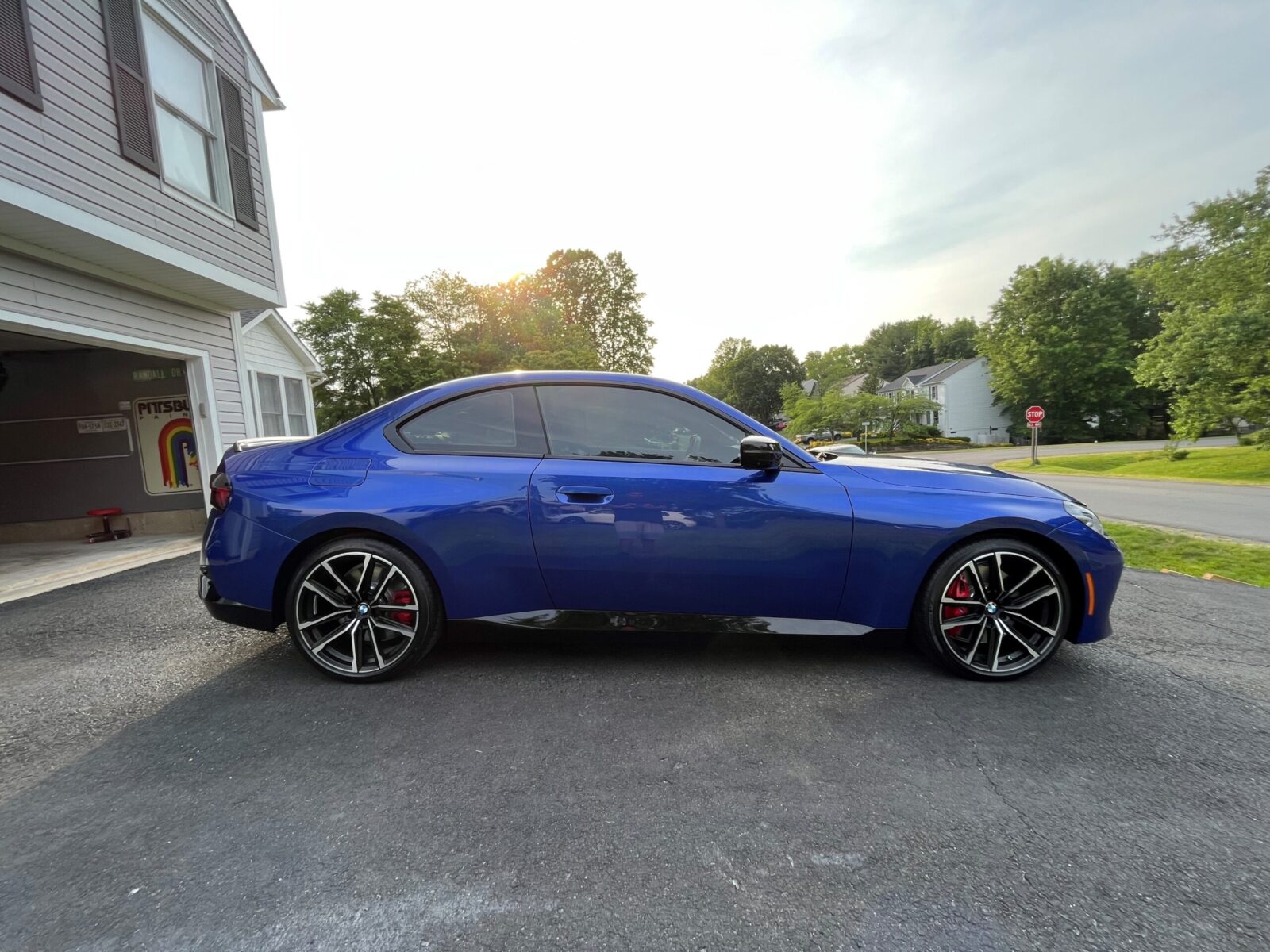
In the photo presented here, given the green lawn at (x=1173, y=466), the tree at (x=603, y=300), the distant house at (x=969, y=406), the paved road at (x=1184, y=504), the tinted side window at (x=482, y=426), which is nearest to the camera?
the tinted side window at (x=482, y=426)

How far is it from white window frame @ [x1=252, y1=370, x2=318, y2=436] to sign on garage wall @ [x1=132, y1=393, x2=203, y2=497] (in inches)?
32.2

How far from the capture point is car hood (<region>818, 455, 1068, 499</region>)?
8.88ft

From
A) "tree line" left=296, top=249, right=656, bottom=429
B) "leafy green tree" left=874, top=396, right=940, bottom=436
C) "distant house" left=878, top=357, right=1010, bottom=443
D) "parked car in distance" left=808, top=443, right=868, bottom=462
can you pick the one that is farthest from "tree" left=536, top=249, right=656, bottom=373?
"parked car in distance" left=808, top=443, right=868, bottom=462

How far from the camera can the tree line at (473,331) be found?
985 inches

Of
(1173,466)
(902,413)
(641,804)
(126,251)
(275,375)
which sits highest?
(126,251)

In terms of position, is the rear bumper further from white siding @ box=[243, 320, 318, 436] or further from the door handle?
white siding @ box=[243, 320, 318, 436]

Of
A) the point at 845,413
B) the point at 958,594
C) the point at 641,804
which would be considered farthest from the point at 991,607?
the point at 845,413

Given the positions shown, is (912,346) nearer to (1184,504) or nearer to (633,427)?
(1184,504)

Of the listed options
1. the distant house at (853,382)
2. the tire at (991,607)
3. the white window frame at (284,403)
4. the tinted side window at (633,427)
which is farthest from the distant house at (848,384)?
the tinted side window at (633,427)

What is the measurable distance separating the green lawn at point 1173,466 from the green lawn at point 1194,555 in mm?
11819

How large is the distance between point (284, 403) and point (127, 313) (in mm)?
3795

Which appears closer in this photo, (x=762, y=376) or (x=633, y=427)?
(x=633, y=427)

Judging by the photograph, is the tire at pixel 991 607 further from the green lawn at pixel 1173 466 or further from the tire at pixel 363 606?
the green lawn at pixel 1173 466

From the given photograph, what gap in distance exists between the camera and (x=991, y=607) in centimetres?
264
